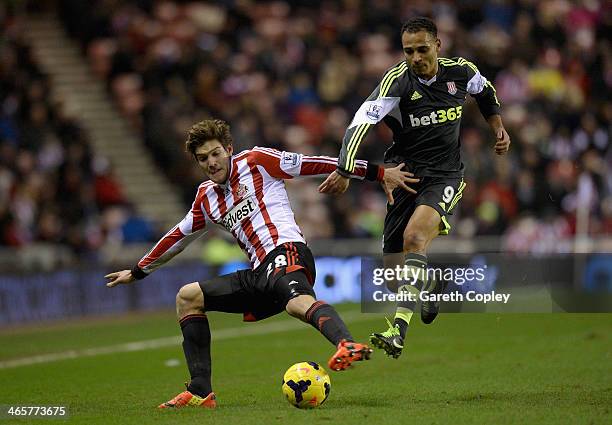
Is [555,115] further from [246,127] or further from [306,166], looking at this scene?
[306,166]

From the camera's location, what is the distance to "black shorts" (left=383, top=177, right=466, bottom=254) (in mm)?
9789

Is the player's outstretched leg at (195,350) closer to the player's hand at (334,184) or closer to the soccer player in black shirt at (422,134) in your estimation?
the player's hand at (334,184)

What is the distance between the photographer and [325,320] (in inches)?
327

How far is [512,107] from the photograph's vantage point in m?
23.5

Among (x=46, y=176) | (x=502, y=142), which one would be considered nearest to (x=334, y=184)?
(x=502, y=142)

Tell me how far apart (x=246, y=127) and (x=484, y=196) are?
15.7ft

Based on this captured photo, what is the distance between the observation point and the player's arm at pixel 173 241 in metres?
9.18

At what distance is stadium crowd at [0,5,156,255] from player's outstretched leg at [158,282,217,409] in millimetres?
10212

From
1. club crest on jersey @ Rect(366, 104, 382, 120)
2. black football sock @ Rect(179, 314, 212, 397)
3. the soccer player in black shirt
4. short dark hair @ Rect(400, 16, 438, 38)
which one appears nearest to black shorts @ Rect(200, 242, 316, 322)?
→ black football sock @ Rect(179, 314, 212, 397)

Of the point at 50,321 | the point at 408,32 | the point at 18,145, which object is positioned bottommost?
the point at 50,321

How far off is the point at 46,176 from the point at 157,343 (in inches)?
235

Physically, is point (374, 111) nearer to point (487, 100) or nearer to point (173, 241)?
point (487, 100)

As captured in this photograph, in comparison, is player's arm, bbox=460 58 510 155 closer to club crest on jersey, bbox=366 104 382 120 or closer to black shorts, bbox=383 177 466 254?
black shorts, bbox=383 177 466 254

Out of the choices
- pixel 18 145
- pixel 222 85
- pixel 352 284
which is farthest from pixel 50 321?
pixel 222 85
